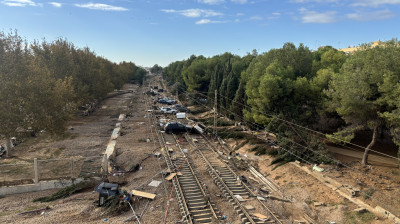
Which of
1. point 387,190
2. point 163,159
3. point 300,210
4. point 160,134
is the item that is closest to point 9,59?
point 163,159

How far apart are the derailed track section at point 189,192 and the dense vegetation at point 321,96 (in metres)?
8.25

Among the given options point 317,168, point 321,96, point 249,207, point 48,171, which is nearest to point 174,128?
point 48,171

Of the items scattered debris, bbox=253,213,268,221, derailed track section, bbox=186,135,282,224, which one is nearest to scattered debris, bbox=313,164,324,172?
derailed track section, bbox=186,135,282,224

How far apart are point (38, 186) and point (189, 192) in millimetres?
9576

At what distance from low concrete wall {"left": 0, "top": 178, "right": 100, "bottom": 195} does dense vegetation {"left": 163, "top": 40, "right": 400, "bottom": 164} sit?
16.3 m

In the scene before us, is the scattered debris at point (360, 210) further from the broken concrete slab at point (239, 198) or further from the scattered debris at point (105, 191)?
the scattered debris at point (105, 191)

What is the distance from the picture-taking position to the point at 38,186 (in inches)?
622

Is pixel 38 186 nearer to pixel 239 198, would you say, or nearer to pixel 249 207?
pixel 239 198

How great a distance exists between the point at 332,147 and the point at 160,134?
61.8 feet

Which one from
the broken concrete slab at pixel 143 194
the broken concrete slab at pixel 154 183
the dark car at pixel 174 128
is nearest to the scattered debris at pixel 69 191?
the broken concrete slab at pixel 143 194

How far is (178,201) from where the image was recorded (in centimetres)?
1420

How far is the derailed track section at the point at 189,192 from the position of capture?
1278 centimetres

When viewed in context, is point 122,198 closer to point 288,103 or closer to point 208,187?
point 208,187

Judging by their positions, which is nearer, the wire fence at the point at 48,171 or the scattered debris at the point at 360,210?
the scattered debris at the point at 360,210
